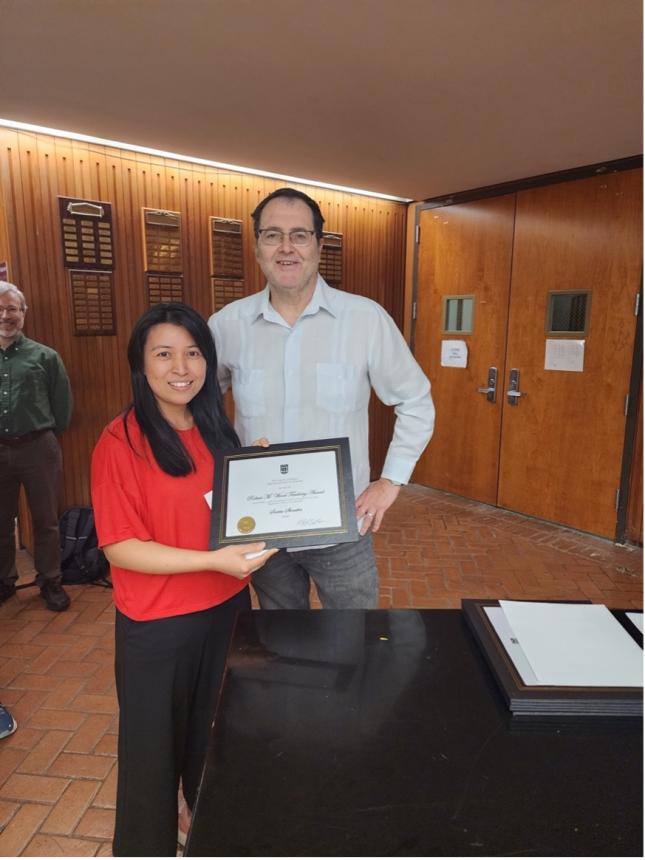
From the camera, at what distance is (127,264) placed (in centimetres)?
436

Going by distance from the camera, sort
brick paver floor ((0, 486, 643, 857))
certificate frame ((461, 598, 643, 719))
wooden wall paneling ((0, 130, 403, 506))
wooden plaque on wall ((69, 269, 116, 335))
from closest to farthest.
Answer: certificate frame ((461, 598, 643, 719)) < brick paver floor ((0, 486, 643, 857)) < wooden wall paneling ((0, 130, 403, 506)) < wooden plaque on wall ((69, 269, 116, 335))

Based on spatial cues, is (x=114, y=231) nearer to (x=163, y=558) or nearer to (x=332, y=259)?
(x=332, y=259)

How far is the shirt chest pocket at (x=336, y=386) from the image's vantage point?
1933mm

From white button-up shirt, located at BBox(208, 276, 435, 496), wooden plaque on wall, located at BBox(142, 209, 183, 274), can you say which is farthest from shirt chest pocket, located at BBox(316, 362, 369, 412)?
wooden plaque on wall, located at BBox(142, 209, 183, 274)

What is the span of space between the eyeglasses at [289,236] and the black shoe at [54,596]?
9.05 feet

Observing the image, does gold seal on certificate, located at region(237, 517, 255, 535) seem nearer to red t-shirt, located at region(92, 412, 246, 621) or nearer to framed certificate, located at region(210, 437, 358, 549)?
framed certificate, located at region(210, 437, 358, 549)

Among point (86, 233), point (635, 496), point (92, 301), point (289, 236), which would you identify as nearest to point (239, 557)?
point (289, 236)

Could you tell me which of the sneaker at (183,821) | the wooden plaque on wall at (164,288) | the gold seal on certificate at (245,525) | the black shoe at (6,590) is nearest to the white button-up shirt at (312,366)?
the gold seal on certificate at (245,525)

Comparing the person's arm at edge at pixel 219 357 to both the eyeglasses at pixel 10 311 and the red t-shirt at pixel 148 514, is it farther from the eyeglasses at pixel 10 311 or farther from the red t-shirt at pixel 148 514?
the eyeglasses at pixel 10 311

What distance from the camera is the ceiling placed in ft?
7.38

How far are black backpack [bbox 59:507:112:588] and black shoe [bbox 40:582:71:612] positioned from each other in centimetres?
26

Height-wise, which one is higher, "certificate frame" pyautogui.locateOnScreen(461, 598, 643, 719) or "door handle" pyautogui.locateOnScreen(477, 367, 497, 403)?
"door handle" pyautogui.locateOnScreen(477, 367, 497, 403)

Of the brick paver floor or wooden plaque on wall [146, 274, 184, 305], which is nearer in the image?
the brick paver floor

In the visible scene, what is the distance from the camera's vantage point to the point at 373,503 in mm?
1851
